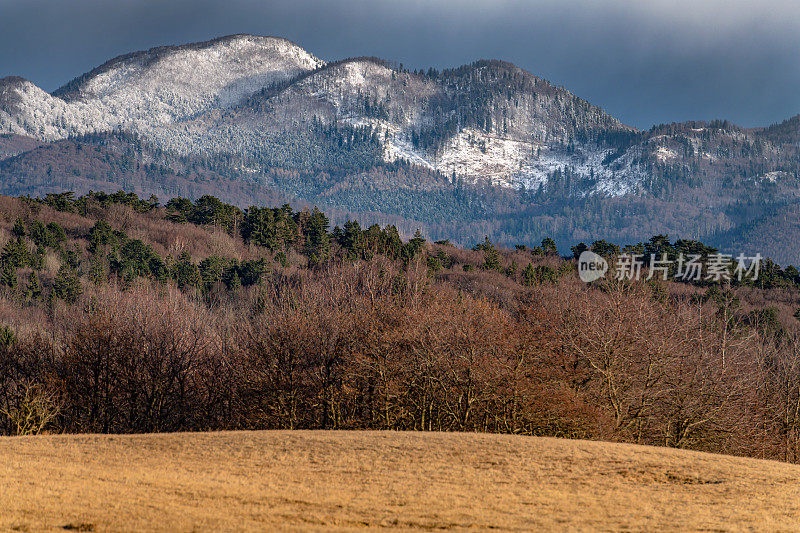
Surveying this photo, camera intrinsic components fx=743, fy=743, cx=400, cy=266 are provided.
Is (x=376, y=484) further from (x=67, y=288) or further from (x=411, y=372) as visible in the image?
(x=67, y=288)

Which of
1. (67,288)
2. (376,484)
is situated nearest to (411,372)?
(376,484)

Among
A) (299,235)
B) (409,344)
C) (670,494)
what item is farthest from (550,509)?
(299,235)

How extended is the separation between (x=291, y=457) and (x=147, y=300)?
38582mm

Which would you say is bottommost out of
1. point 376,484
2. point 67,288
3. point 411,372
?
point 376,484

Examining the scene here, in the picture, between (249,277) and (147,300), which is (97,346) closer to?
(147,300)

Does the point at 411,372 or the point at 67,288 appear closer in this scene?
the point at 411,372

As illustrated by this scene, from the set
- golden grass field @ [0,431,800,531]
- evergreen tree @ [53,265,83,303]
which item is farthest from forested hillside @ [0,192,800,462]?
evergreen tree @ [53,265,83,303]

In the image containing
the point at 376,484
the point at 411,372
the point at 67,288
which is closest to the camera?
the point at 376,484

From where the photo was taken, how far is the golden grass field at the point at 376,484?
648 inches

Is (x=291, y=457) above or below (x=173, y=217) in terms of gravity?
below

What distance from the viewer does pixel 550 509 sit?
722 inches

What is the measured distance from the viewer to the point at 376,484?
2147cm

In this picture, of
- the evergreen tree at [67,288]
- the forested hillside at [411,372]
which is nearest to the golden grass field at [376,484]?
the forested hillside at [411,372]

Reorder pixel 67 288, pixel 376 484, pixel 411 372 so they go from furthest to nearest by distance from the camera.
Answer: pixel 67 288, pixel 411 372, pixel 376 484
